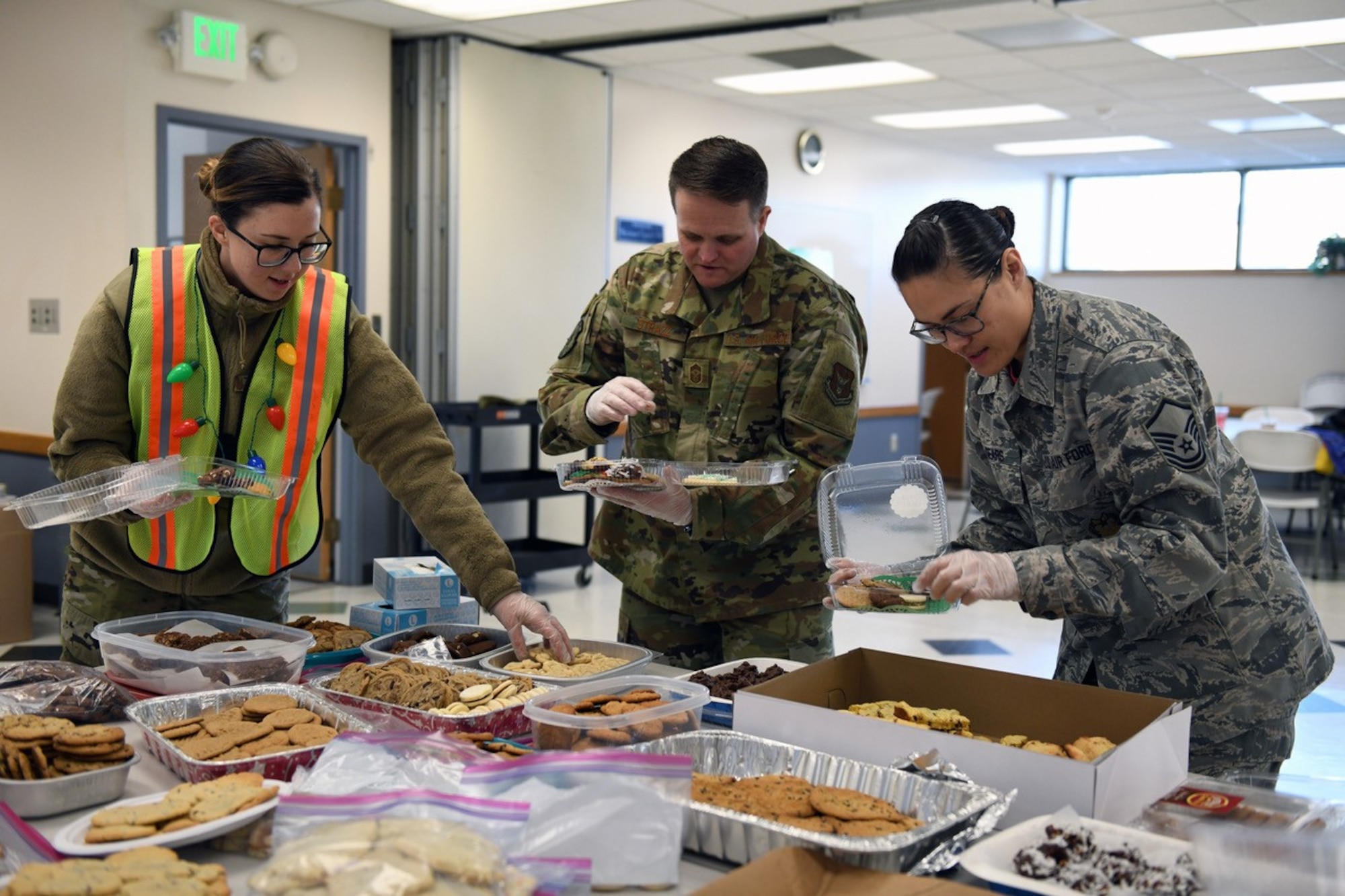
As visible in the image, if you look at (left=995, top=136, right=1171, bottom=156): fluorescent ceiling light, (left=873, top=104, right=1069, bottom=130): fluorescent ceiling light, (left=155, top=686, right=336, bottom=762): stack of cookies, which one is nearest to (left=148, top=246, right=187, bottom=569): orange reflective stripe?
(left=155, top=686, right=336, bottom=762): stack of cookies

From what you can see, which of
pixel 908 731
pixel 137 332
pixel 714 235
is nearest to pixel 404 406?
pixel 137 332

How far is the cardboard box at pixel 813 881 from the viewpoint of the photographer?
4.07 feet

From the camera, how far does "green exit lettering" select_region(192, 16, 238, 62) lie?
209 inches

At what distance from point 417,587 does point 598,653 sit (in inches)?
16.1

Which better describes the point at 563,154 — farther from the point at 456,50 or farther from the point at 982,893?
the point at 982,893

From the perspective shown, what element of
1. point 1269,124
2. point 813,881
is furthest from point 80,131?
point 1269,124

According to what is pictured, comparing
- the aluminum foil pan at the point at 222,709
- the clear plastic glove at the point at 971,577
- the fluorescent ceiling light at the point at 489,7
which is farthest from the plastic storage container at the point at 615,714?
the fluorescent ceiling light at the point at 489,7

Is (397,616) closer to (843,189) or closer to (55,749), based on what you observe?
(55,749)

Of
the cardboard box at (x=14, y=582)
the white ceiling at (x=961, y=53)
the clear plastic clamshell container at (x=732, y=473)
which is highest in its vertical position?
the white ceiling at (x=961, y=53)

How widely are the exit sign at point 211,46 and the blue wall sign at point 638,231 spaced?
8.71 ft

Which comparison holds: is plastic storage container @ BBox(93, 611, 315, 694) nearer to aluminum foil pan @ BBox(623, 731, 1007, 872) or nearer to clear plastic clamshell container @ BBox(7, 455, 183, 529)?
clear plastic clamshell container @ BBox(7, 455, 183, 529)

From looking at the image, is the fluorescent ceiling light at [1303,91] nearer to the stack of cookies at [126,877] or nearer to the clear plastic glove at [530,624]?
the clear plastic glove at [530,624]

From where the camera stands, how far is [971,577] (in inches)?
64.8

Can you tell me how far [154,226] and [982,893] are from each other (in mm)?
5057
